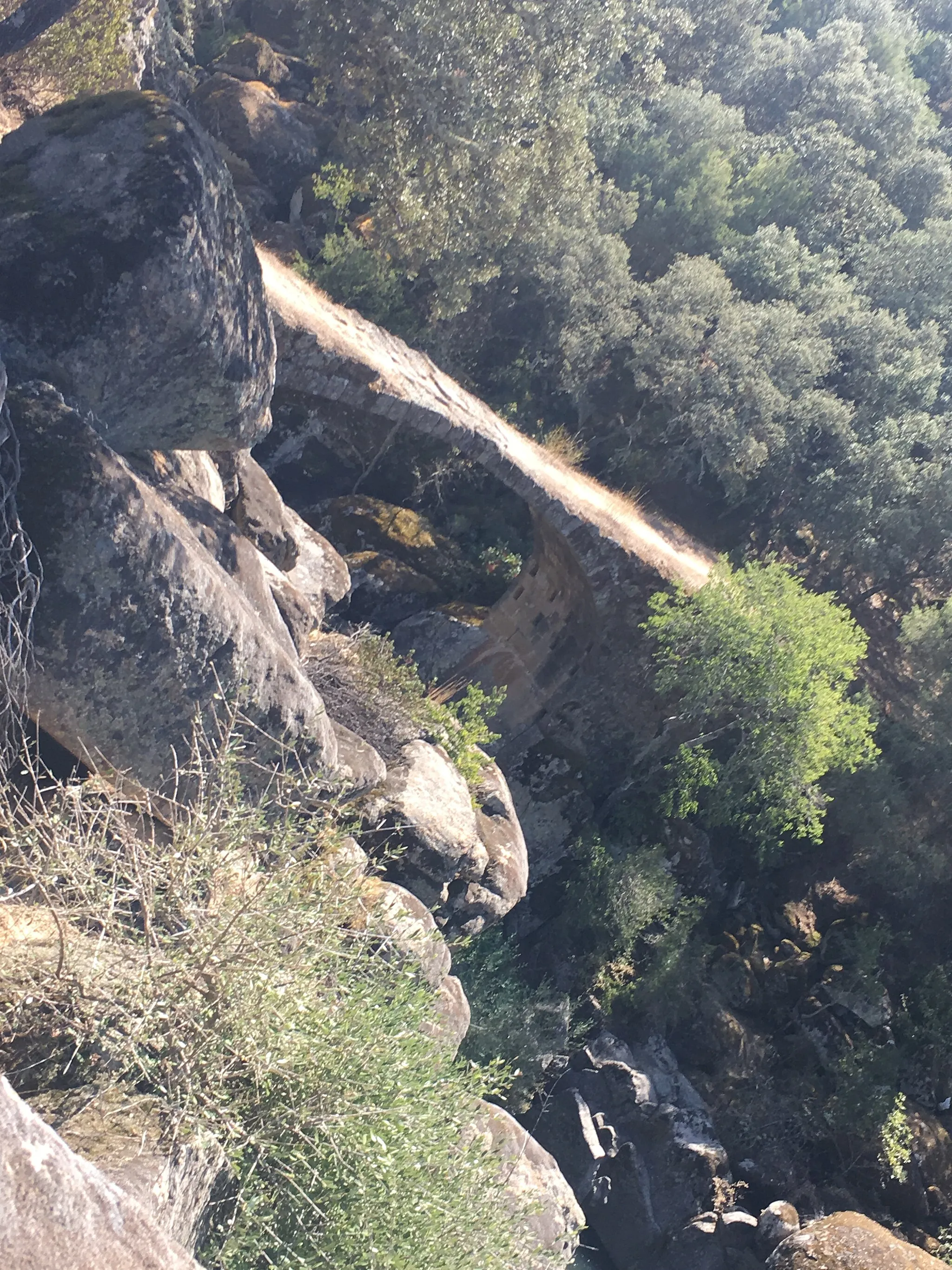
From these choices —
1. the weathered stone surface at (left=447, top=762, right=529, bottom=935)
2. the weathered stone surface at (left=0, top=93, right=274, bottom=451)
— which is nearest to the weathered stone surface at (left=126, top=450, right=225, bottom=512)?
the weathered stone surface at (left=0, top=93, right=274, bottom=451)

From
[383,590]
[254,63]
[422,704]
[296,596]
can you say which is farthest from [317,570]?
[254,63]

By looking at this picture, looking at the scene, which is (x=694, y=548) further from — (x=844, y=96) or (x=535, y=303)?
(x=844, y=96)

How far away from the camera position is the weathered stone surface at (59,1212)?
334cm

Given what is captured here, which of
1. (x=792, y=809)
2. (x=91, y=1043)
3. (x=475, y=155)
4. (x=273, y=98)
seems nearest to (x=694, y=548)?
(x=792, y=809)

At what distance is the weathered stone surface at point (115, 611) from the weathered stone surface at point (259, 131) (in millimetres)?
11716

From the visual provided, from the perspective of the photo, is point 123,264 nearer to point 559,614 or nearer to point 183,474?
point 183,474

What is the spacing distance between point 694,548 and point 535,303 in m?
6.35

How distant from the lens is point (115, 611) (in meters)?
6.65

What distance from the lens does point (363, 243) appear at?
16141mm

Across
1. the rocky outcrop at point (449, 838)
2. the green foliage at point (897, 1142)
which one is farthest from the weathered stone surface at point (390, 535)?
the green foliage at point (897, 1142)

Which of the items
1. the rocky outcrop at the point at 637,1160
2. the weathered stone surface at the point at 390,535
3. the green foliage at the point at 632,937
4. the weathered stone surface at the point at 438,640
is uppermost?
the weathered stone surface at the point at 390,535

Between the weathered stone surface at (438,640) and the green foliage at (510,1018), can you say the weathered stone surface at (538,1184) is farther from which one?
the weathered stone surface at (438,640)

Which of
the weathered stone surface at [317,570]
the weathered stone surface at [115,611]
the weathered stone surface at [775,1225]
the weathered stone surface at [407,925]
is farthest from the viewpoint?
the weathered stone surface at [775,1225]

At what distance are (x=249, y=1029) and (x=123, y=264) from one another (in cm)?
573
